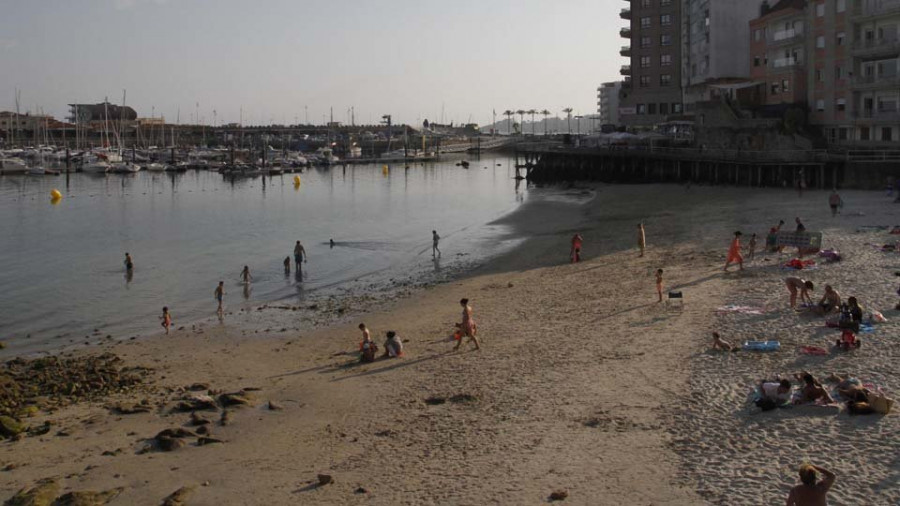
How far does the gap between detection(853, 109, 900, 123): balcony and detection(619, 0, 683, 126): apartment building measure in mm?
43094

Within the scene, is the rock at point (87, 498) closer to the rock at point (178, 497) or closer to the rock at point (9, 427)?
the rock at point (178, 497)

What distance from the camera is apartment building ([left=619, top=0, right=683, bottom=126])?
9600 centimetres

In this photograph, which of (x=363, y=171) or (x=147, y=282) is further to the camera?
(x=363, y=171)

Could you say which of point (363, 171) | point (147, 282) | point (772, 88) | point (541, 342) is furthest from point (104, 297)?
point (363, 171)

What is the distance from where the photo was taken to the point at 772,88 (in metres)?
63.7

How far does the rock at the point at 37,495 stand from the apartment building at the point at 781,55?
58819 millimetres

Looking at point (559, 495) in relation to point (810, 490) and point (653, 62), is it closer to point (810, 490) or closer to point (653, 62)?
point (810, 490)

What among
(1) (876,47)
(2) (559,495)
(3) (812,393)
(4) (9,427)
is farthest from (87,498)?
(1) (876,47)

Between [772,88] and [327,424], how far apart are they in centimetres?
5669

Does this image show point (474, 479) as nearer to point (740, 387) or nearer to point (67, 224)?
point (740, 387)

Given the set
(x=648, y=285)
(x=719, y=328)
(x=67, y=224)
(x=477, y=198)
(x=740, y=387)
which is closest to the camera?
(x=740, y=387)

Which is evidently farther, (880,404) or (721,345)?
(721,345)

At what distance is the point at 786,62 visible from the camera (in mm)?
61375

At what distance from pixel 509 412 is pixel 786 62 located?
Result: 177 ft
